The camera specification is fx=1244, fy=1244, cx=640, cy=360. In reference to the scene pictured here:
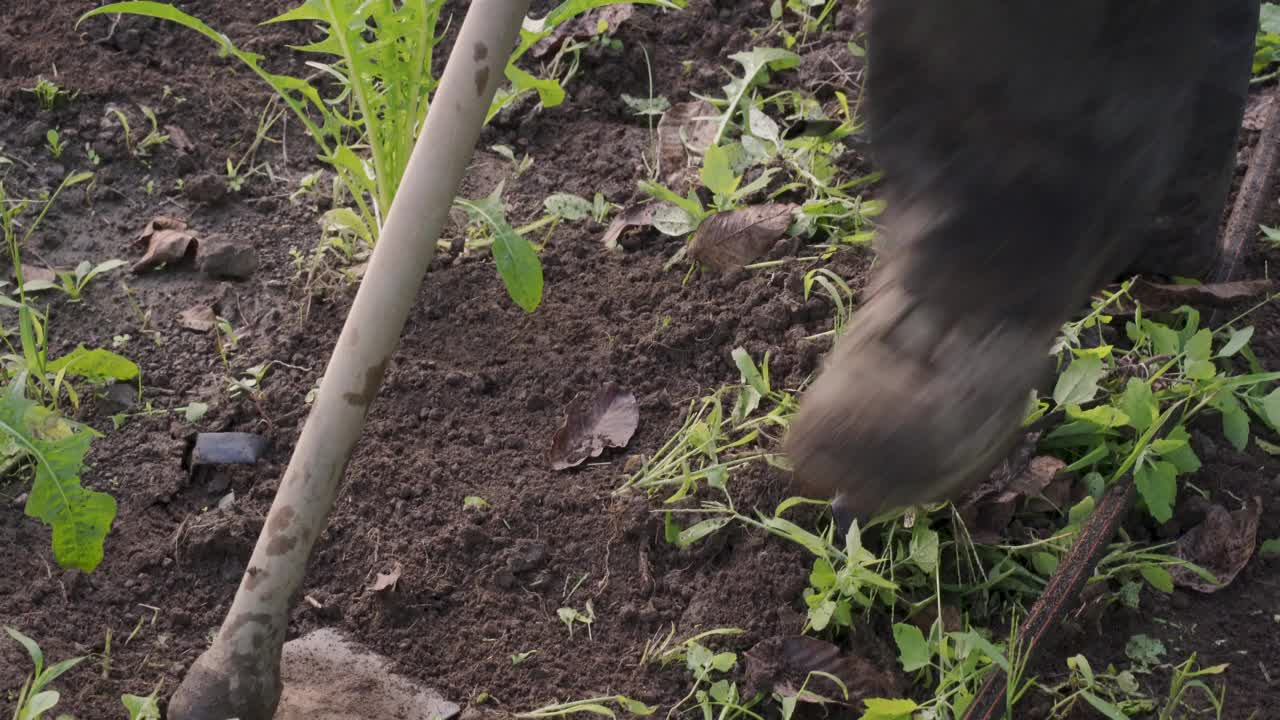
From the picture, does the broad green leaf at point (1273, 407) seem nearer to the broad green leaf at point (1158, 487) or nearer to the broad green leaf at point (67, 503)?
the broad green leaf at point (1158, 487)

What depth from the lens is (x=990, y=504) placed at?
6.75 feet

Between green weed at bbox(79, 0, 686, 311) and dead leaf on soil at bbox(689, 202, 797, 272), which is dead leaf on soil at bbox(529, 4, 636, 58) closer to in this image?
green weed at bbox(79, 0, 686, 311)

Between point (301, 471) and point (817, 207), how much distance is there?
1268 millimetres

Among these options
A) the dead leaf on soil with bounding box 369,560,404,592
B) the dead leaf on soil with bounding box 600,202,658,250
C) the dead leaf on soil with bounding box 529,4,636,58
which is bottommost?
the dead leaf on soil with bounding box 369,560,404,592

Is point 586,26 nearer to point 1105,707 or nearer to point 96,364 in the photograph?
point 96,364

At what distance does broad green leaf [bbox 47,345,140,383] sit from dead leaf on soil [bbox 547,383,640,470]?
76cm

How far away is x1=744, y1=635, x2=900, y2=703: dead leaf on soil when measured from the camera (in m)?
1.89

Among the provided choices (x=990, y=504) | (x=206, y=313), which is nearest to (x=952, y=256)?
(x=990, y=504)

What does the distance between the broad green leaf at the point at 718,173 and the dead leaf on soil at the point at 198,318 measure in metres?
1.06

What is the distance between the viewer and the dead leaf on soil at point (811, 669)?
1.89 meters

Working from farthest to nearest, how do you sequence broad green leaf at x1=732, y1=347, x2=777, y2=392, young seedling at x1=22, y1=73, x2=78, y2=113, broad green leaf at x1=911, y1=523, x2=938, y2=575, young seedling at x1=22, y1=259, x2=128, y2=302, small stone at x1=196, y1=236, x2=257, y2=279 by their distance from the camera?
young seedling at x1=22, y1=73, x2=78, y2=113 → small stone at x1=196, y1=236, x2=257, y2=279 → young seedling at x1=22, y1=259, x2=128, y2=302 → broad green leaf at x1=732, y1=347, x2=777, y2=392 → broad green leaf at x1=911, y1=523, x2=938, y2=575

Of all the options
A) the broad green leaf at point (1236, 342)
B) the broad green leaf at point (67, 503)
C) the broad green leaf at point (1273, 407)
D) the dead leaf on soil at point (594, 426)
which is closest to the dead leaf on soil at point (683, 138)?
the dead leaf on soil at point (594, 426)

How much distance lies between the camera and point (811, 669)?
1894mm

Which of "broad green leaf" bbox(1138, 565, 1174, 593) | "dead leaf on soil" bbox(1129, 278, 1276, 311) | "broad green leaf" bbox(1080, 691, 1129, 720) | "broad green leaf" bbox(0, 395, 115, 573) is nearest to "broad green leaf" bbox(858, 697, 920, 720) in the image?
"broad green leaf" bbox(1080, 691, 1129, 720)
